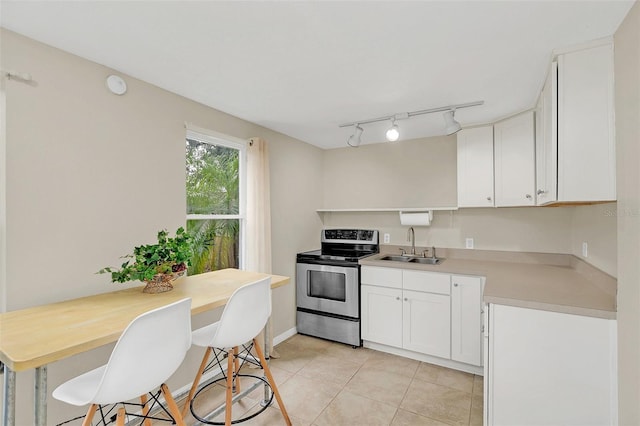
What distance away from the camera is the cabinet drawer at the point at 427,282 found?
2781 mm

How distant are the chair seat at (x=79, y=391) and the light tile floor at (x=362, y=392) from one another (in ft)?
3.02

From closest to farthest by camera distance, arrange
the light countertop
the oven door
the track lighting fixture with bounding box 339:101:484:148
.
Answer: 1. the light countertop
2. the track lighting fixture with bounding box 339:101:484:148
3. the oven door

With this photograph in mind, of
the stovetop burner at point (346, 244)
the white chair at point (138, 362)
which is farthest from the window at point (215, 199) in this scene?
the white chair at point (138, 362)

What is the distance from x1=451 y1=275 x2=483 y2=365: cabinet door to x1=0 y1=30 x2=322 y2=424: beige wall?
2.20 m

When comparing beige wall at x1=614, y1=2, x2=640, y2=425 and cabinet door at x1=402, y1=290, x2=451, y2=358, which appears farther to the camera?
cabinet door at x1=402, y1=290, x2=451, y2=358

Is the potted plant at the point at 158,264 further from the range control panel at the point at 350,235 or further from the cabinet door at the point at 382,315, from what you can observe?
the range control panel at the point at 350,235

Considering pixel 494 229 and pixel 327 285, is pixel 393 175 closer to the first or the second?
pixel 494 229

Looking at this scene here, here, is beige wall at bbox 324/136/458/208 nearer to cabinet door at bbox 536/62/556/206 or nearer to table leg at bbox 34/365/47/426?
cabinet door at bbox 536/62/556/206

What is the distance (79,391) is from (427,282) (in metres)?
2.55

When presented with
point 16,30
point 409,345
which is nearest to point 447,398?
point 409,345

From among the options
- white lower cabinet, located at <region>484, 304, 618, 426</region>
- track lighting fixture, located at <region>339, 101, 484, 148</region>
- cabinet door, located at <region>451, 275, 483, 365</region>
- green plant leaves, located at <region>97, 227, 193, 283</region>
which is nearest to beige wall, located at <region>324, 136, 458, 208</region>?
track lighting fixture, located at <region>339, 101, 484, 148</region>

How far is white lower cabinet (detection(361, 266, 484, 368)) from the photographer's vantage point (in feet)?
8.77

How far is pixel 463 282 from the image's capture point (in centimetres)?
270

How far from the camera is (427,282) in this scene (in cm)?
286
